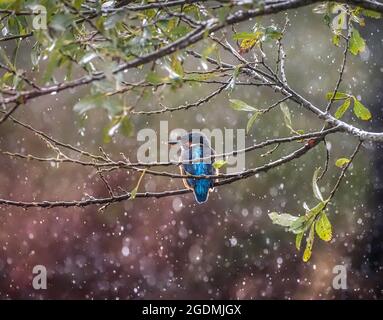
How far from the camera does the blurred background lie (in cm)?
668

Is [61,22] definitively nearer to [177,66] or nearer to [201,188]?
[177,66]

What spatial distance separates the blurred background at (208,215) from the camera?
21.9 feet

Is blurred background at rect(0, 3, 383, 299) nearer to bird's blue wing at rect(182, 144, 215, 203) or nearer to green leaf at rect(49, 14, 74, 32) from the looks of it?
bird's blue wing at rect(182, 144, 215, 203)

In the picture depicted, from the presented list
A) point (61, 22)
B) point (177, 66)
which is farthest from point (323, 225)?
point (61, 22)

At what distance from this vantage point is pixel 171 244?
855cm

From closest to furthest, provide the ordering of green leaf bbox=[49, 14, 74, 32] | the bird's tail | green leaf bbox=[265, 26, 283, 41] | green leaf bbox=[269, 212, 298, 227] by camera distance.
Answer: green leaf bbox=[49, 14, 74, 32], green leaf bbox=[265, 26, 283, 41], green leaf bbox=[269, 212, 298, 227], the bird's tail

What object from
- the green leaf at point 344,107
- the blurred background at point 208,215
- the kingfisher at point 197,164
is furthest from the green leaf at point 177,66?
the blurred background at point 208,215

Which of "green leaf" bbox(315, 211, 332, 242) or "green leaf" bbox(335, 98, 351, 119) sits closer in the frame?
"green leaf" bbox(315, 211, 332, 242)

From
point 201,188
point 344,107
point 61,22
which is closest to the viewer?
point 61,22

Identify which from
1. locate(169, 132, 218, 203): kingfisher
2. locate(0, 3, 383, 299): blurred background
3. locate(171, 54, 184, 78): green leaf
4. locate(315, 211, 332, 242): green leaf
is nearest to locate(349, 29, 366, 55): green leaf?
locate(315, 211, 332, 242): green leaf

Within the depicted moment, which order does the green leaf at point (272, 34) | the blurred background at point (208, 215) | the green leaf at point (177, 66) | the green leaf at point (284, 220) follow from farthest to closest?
the blurred background at point (208, 215) < the green leaf at point (284, 220) < the green leaf at point (272, 34) < the green leaf at point (177, 66)

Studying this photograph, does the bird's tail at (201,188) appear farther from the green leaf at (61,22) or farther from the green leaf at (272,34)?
the green leaf at (61,22)

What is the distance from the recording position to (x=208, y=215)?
8.09 metres
